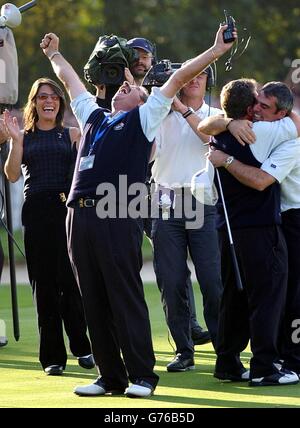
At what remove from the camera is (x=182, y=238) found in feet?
29.6

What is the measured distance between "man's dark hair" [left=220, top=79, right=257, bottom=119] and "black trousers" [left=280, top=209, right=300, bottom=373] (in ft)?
2.49

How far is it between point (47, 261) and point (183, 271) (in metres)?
1.00

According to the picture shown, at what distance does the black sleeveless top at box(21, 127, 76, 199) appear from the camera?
8867mm

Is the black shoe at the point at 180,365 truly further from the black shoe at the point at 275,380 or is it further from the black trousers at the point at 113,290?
the black trousers at the point at 113,290

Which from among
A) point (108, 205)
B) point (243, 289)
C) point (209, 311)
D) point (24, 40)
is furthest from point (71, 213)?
point (24, 40)

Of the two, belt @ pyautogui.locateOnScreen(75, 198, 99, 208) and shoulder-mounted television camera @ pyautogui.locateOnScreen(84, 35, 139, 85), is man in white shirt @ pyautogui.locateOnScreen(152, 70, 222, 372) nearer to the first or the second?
shoulder-mounted television camera @ pyautogui.locateOnScreen(84, 35, 139, 85)

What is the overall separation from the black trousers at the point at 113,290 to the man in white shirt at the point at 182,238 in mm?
1418

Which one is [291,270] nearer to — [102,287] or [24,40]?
[102,287]

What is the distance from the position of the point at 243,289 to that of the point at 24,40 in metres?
25.1

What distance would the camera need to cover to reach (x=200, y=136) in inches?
352

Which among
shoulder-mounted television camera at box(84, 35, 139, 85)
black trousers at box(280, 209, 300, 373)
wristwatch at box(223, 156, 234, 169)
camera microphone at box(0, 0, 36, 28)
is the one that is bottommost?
black trousers at box(280, 209, 300, 373)

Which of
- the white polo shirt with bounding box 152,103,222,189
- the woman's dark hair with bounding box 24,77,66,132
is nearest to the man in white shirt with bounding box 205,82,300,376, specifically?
the white polo shirt with bounding box 152,103,222,189

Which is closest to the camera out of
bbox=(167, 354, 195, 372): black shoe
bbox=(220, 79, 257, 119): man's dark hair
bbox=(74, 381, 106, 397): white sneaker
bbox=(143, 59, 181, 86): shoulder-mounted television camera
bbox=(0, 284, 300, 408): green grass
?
bbox=(0, 284, 300, 408): green grass

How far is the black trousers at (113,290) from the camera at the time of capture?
7344mm
